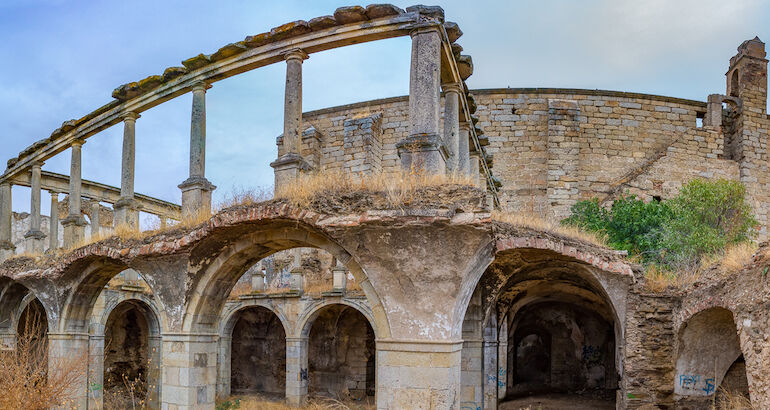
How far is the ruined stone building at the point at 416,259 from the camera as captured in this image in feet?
23.2

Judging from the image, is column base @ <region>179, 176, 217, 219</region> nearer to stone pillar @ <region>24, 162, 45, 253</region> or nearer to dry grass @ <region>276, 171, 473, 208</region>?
dry grass @ <region>276, 171, 473, 208</region>

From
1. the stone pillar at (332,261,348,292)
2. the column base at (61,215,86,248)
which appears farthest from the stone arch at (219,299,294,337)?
the column base at (61,215,86,248)

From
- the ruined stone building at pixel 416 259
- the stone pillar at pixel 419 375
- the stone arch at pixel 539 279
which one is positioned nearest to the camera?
the stone pillar at pixel 419 375

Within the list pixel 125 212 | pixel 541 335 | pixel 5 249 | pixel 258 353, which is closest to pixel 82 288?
pixel 125 212

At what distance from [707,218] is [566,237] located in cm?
860

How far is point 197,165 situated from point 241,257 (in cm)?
209

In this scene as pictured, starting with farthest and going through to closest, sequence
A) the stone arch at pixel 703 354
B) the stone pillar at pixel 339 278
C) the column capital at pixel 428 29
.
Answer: the stone pillar at pixel 339 278 < the stone arch at pixel 703 354 < the column capital at pixel 428 29

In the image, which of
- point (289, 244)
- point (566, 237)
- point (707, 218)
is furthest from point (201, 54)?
point (707, 218)

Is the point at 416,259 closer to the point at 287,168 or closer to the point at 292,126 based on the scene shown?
the point at 287,168

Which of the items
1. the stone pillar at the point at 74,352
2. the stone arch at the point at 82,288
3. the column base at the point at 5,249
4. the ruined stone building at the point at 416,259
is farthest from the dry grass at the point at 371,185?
the column base at the point at 5,249

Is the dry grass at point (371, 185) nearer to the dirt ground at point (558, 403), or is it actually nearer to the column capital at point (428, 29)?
the column capital at point (428, 29)

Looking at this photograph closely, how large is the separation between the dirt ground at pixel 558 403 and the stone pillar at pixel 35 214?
12.7m

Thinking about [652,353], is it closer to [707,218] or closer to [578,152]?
[707,218]

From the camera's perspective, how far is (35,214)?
15.1 m
